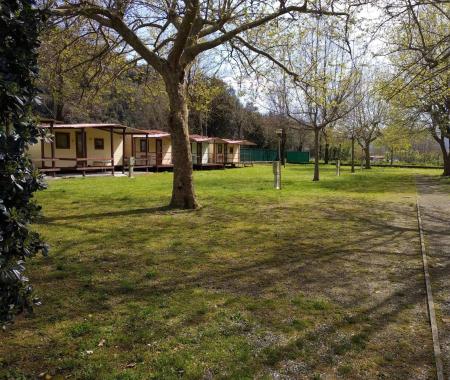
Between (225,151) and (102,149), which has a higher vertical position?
(225,151)

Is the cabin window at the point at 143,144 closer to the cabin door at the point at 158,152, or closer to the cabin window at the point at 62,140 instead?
the cabin door at the point at 158,152

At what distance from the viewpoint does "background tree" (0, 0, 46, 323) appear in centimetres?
237

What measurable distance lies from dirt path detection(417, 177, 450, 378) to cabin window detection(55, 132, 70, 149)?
20.3m

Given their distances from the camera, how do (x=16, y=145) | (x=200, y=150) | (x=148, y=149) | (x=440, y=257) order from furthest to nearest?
1. (x=200, y=150)
2. (x=148, y=149)
3. (x=440, y=257)
4. (x=16, y=145)

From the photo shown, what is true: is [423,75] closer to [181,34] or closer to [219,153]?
[181,34]

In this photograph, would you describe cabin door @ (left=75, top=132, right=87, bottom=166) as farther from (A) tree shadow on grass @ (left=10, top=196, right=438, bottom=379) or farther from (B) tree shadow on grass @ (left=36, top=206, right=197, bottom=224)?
(A) tree shadow on grass @ (left=10, top=196, right=438, bottom=379)

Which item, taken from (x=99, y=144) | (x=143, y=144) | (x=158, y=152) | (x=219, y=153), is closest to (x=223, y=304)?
(x=99, y=144)

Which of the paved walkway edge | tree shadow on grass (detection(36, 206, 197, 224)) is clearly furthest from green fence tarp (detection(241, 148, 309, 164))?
the paved walkway edge

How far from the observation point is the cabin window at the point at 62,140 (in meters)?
25.5

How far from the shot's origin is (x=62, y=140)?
25.8 meters

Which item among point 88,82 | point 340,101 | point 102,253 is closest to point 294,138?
point 340,101

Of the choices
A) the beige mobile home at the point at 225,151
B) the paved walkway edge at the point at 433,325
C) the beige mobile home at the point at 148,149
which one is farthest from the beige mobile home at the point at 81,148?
the paved walkway edge at the point at 433,325

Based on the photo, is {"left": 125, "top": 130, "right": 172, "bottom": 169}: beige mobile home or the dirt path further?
{"left": 125, "top": 130, "right": 172, "bottom": 169}: beige mobile home

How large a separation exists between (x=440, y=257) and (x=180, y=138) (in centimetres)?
637
